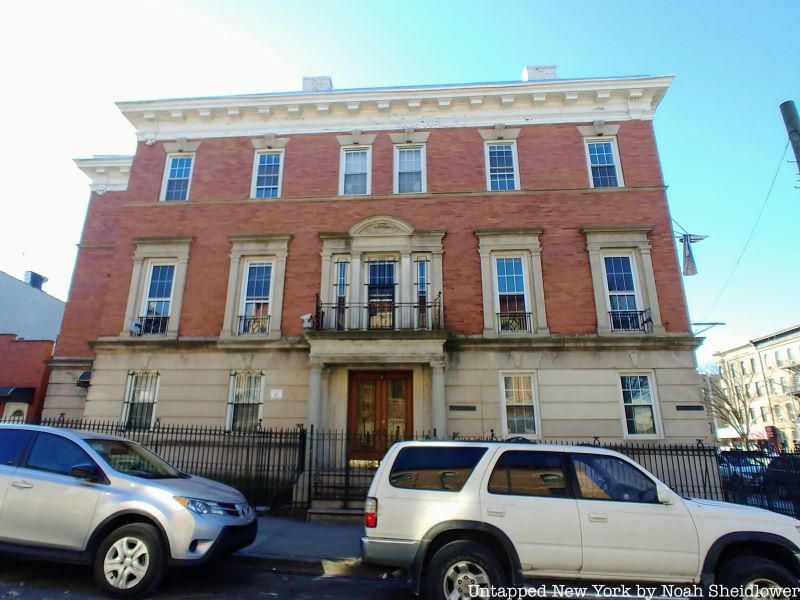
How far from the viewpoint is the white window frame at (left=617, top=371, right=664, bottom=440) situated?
1227 cm

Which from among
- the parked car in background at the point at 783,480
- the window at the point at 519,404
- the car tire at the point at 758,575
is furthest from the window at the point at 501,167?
the car tire at the point at 758,575

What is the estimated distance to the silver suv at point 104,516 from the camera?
17.5ft

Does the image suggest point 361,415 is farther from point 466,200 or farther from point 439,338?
point 466,200

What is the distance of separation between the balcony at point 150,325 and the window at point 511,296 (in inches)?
402

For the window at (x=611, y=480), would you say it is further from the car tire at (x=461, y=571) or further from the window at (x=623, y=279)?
the window at (x=623, y=279)

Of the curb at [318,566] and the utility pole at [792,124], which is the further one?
the utility pole at [792,124]

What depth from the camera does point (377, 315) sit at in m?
13.6

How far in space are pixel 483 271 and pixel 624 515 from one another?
939 cm

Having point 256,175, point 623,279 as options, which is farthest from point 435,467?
point 256,175

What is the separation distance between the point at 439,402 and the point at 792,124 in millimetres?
9150

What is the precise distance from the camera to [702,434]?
12.1 metres

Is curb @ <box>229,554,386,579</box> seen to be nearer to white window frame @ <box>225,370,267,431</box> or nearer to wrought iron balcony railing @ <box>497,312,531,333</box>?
white window frame @ <box>225,370,267,431</box>

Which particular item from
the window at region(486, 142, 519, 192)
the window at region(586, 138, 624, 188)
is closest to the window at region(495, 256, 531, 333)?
the window at region(486, 142, 519, 192)

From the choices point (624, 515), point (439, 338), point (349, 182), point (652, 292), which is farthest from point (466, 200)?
point (624, 515)
